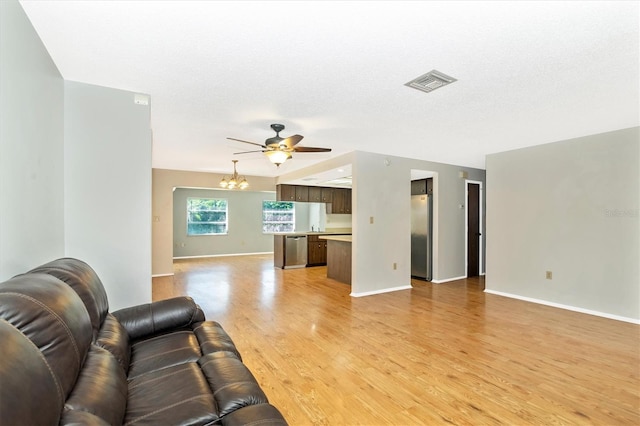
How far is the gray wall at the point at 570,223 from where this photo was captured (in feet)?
12.7

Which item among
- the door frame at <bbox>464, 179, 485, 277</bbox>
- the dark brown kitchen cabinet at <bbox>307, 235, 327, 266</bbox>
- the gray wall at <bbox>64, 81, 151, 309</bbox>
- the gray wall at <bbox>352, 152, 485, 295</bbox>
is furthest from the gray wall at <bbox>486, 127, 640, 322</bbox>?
the gray wall at <bbox>64, 81, 151, 309</bbox>

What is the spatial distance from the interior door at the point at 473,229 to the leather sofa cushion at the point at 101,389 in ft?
21.6

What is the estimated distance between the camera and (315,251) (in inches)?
321

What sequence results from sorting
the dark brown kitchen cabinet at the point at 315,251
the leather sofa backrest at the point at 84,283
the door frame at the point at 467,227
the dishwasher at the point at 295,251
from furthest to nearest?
the dark brown kitchen cabinet at the point at 315,251 < the dishwasher at the point at 295,251 < the door frame at the point at 467,227 < the leather sofa backrest at the point at 84,283

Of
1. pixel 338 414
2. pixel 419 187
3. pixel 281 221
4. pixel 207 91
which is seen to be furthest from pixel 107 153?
pixel 281 221

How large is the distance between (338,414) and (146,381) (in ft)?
3.87

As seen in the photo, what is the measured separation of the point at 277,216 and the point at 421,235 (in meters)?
5.88

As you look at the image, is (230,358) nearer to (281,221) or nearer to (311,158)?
(311,158)

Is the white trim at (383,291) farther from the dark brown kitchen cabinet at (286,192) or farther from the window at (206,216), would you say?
the window at (206,216)

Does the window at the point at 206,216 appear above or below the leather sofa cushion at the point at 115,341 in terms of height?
above

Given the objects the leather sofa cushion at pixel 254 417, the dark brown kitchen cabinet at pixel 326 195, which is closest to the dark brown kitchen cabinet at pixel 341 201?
the dark brown kitchen cabinet at pixel 326 195

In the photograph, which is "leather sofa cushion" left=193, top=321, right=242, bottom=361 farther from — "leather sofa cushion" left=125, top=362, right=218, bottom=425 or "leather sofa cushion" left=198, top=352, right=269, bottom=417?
"leather sofa cushion" left=125, top=362, right=218, bottom=425

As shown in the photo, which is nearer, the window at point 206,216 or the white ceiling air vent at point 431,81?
the white ceiling air vent at point 431,81

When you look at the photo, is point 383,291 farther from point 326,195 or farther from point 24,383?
point 24,383
